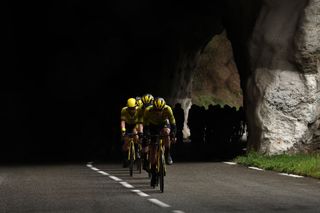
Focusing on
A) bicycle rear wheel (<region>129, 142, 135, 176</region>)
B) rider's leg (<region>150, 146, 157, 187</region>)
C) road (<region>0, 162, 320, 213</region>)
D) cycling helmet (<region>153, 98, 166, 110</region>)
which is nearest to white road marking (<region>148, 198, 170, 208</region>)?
road (<region>0, 162, 320, 213</region>)

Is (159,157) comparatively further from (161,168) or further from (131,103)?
(131,103)

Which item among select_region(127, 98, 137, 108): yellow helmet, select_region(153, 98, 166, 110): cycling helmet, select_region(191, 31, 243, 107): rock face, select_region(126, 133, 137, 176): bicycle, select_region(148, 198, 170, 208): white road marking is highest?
select_region(191, 31, 243, 107): rock face

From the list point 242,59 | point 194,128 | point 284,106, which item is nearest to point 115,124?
point 194,128

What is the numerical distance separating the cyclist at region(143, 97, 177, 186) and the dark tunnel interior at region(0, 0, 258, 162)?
22.9 m

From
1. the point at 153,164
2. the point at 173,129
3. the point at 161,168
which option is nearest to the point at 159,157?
the point at 153,164

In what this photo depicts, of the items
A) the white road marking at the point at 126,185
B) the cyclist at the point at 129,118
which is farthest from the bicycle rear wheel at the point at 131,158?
the white road marking at the point at 126,185

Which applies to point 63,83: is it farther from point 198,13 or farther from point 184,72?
point 198,13

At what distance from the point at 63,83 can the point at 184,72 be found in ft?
36.9

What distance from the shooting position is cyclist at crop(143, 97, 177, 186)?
1784cm

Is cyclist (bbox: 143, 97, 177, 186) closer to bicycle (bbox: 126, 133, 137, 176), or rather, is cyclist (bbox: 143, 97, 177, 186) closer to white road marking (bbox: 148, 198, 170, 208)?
white road marking (bbox: 148, 198, 170, 208)

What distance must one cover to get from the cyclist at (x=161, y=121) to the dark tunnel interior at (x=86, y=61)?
75.1ft

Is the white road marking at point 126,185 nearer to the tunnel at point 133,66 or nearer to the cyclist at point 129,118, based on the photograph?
the cyclist at point 129,118

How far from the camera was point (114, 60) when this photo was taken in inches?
2255

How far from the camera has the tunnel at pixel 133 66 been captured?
27062mm
